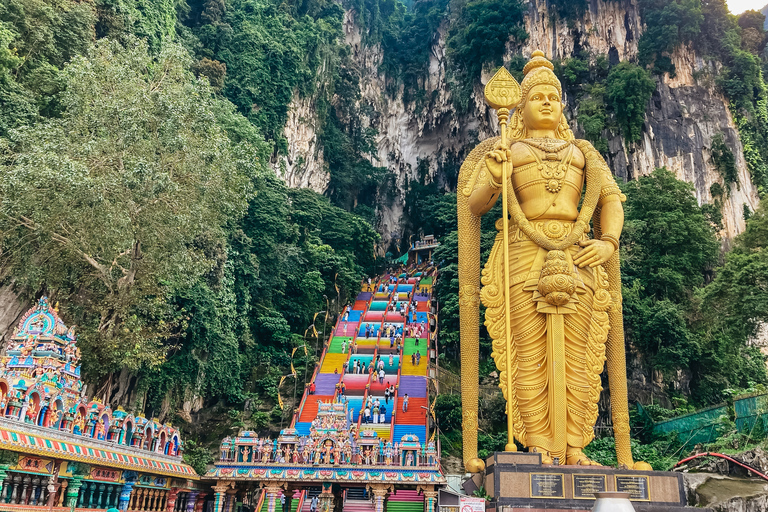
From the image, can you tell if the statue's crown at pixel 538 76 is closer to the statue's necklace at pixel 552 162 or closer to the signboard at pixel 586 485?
the statue's necklace at pixel 552 162

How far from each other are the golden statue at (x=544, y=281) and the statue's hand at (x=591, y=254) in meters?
0.01

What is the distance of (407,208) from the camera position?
33.3 meters

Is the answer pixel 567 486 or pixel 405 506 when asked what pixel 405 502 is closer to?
pixel 405 506

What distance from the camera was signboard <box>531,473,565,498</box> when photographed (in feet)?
16.6

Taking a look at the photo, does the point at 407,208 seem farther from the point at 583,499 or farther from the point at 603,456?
the point at 583,499

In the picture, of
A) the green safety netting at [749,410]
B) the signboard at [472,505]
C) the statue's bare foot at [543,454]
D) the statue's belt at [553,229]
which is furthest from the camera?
the green safety netting at [749,410]

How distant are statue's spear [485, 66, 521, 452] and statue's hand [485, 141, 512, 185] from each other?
32 millimetres

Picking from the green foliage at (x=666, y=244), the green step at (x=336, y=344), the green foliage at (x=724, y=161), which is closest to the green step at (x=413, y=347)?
the green step at (x=336, y=344)

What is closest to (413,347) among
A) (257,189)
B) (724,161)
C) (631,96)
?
(257,189)

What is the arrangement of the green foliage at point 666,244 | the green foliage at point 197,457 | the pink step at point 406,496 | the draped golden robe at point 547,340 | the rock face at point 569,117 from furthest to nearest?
the rock face at point 569,117
the green foliage at point 666,244
the green foliage at point 197,457
the pink step at point 406,496
the draped golden robe at point 547,340

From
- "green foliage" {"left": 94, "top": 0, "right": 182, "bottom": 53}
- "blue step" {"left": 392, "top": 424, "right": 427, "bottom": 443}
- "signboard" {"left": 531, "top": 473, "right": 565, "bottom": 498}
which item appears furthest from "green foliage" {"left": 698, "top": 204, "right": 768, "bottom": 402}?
"green foliage" {"left": 94, "top": 0, "right": 182, "bottom": 53}

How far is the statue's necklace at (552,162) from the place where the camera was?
6.40m

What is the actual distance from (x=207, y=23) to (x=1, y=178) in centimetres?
1663

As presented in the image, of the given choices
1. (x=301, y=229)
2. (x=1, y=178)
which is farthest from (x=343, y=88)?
(x=1, y=178)
